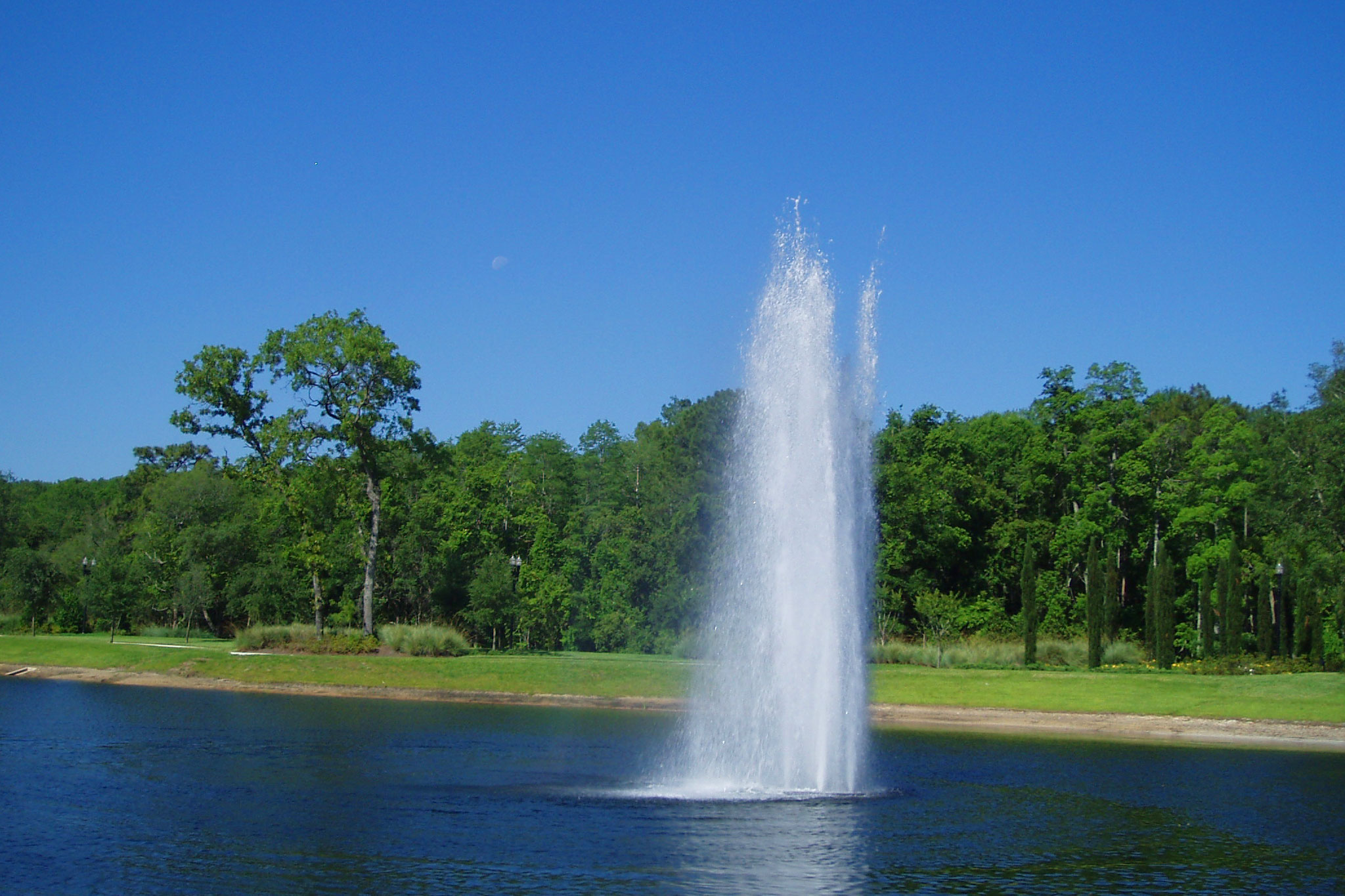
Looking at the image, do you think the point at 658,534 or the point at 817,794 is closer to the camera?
the point at 817,794

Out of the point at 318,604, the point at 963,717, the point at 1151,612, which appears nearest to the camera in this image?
the point at 963,717

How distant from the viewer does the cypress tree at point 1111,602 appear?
57.5 m

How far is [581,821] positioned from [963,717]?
24.4 metres

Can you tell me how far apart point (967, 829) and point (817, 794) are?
3.75m

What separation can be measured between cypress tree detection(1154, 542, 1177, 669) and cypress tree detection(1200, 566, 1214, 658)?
1.34 metres

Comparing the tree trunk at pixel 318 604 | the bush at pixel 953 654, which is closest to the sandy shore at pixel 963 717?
the tree trunk at pixel 318 604

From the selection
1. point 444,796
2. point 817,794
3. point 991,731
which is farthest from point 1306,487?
point 444,796

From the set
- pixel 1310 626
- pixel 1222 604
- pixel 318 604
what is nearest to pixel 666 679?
pixel 318 604

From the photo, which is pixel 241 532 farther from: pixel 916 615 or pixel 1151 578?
pixel 1151 578

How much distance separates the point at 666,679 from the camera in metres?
45.9

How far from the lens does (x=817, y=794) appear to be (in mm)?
22203

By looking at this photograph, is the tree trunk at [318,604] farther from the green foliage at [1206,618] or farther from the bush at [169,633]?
the green foliage at [1206,618]

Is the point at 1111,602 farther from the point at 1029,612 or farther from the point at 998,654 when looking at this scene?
the point at 998,654

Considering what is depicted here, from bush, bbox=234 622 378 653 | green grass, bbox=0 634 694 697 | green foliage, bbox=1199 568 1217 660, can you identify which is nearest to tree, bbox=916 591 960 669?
green foliage, bbox=1199 568 1217 660
